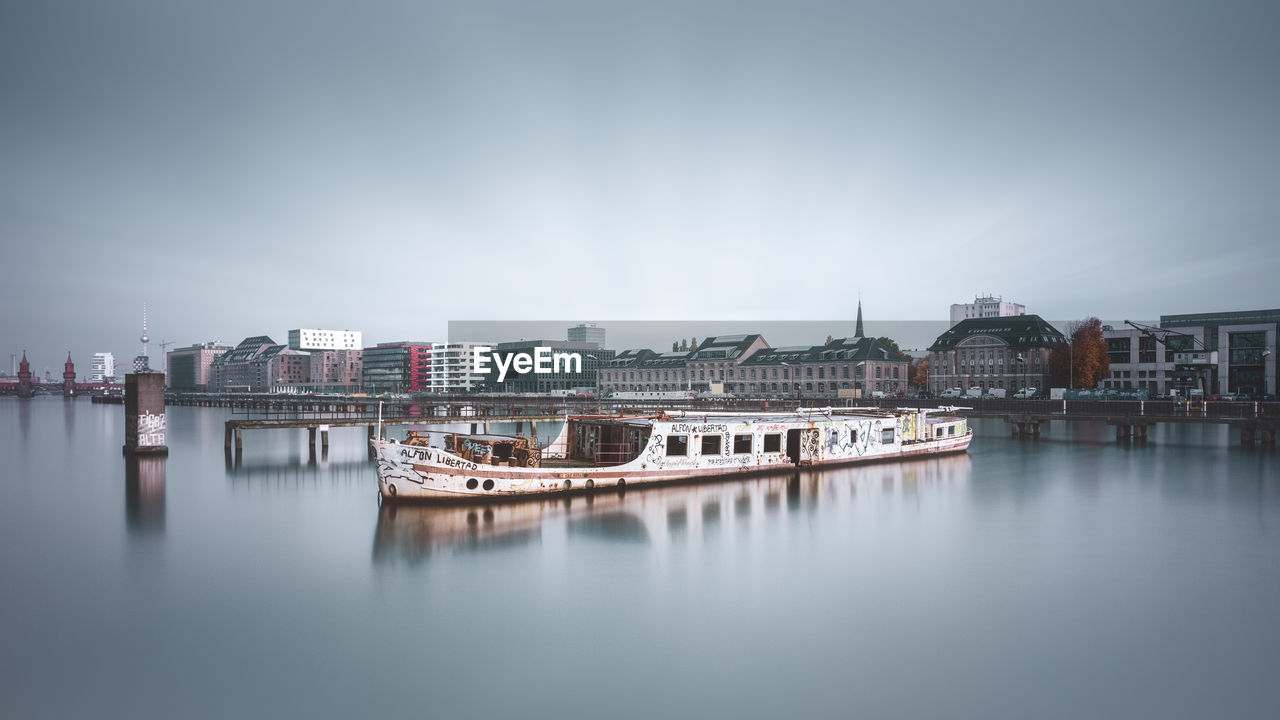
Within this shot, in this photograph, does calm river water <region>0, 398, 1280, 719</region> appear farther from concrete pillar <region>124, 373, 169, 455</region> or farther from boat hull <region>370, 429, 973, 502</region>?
concrete pillar <region>124, 373, 169, 455</region>

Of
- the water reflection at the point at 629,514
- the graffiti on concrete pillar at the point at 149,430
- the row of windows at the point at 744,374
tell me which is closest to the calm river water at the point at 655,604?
the water reflection at the point at 629,514

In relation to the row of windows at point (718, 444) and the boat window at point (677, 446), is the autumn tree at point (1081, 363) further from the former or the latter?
the boat window at point (677, 446)

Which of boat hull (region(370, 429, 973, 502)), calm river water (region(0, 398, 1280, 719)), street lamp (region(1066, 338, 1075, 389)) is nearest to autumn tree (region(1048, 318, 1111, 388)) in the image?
street lamp (region(1066, 338, 1075, 389))

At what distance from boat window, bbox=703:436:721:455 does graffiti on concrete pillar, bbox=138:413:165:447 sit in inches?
1441

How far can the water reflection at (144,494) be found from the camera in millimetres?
28003

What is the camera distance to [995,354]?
333 feet

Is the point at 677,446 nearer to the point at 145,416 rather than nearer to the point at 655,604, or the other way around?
the point at 655,604

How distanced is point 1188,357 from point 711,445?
73.5 m

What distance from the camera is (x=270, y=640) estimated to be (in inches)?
598

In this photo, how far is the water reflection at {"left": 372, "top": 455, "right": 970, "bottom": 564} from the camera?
76.9 ft

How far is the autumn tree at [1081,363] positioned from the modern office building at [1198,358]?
11.4 ft

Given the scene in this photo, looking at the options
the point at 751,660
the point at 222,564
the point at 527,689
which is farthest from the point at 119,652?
the point at 751,660

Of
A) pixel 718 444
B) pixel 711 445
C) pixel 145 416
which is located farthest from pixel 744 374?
pixel 145 416

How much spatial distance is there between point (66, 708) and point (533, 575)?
9.84 meters
